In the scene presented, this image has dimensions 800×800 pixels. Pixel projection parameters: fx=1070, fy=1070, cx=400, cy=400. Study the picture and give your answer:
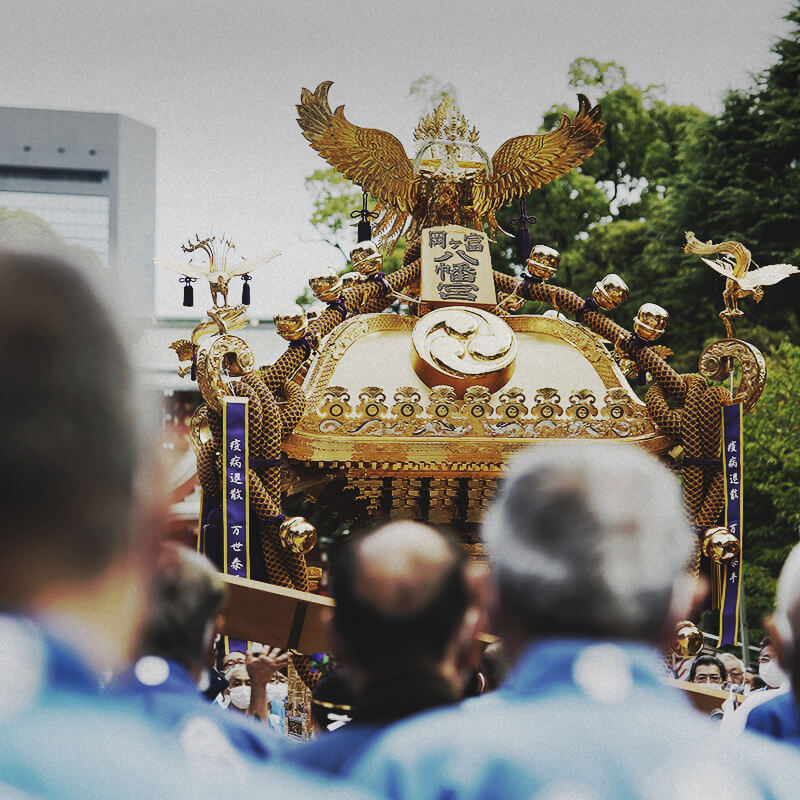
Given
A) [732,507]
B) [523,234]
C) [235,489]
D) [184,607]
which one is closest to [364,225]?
[523,234]

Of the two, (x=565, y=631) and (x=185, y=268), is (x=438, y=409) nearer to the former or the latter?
(x=185, y=268)

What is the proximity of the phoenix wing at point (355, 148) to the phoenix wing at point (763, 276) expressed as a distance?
239 cm

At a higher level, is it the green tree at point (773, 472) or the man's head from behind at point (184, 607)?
the man's head from behind at point (184, 607)

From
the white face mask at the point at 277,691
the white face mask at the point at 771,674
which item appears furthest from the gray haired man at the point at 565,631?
the white face mask at the point at 277,691

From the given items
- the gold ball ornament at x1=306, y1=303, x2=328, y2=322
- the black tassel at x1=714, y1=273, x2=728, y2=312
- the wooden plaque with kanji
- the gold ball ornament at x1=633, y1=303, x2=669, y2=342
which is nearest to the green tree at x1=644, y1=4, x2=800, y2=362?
the black tassel at x1=714, y1=273, x2=728, y2=312

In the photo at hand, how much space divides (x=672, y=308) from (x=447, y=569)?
16575mm

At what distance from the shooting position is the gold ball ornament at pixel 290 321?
662 cm

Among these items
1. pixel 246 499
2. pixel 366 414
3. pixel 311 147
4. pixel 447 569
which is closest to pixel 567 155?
pixel 311 147

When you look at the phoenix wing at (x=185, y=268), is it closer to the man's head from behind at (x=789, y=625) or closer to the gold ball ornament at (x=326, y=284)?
the gold ball ornament at (x=326, y=284)

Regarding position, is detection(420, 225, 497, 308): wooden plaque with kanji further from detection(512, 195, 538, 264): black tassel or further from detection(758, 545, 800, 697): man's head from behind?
detection(758, 545, 800, 697): man's head from behind

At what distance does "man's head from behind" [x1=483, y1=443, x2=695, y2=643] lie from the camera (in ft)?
4.09

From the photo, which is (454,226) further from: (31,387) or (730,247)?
(31,387)

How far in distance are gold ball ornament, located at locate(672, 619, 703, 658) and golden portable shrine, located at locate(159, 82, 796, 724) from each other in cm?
2

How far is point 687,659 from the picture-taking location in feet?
21.9
